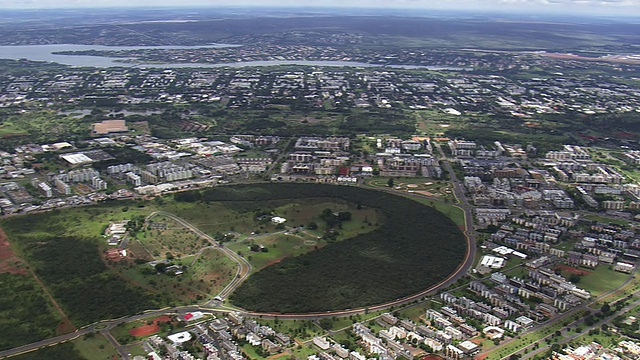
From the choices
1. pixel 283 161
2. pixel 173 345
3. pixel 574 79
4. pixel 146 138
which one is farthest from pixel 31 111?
pixel 574 79

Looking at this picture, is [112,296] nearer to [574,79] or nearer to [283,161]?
[283,161]

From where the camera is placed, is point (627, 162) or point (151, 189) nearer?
point (151, 189)

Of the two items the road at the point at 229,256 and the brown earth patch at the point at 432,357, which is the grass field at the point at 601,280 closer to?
the brown earth patch at the point at 432,357

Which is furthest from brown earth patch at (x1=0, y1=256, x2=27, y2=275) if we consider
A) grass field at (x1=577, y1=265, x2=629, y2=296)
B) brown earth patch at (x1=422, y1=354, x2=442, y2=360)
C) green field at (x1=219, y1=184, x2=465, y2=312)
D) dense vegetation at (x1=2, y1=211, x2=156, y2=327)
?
grass field at (x1=577, y1=265, x2=629, y2=296)

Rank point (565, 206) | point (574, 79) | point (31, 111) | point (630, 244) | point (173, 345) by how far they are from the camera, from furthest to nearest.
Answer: point (574, 79), point (31, 111), point (565, 206), point (630, 244), point (173, 345)

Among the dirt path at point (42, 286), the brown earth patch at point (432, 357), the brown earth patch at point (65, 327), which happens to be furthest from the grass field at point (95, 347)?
the brown earth patch at point (432, 357)

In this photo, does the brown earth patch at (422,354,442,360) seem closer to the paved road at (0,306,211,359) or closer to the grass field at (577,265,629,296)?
the paved road at (0,306,211,359)

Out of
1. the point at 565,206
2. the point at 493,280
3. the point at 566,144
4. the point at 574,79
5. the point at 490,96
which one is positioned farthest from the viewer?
the point at 574,79
